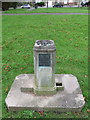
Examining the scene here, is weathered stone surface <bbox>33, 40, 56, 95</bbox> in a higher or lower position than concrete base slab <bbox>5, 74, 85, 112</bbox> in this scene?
higher

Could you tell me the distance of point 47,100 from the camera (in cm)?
457

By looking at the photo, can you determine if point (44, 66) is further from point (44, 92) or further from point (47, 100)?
point (47, 100)

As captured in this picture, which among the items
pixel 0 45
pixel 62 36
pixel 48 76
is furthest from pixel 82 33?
pixel 48 76

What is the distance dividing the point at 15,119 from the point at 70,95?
70.7 inches

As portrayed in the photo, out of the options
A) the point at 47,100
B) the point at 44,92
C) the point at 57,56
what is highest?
the point at 57,56

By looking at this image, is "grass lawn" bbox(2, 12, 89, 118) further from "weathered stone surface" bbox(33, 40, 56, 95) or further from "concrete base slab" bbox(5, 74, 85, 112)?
"weathered stone surface" bbox(33, 40, 56, 95)

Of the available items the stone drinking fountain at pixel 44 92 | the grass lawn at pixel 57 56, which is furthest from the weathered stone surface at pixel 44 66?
A: the grass lawn at pixel 57 56

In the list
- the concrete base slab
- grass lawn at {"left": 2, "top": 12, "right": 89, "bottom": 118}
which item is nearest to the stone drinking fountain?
the concrete base slab

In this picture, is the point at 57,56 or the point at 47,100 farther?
the point at 57,56

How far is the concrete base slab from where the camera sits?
14.2 ft

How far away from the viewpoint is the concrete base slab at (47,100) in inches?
171

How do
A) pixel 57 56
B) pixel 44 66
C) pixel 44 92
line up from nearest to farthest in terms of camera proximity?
pixel 44 66 → pixel 44 92 → pixel 57 56

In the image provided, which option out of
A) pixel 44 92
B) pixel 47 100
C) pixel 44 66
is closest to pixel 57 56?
pixel 44 92

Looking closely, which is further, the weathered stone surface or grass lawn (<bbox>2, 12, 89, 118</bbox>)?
grass lawn (<bbox>2, 12, 89, 118</bbox>)
